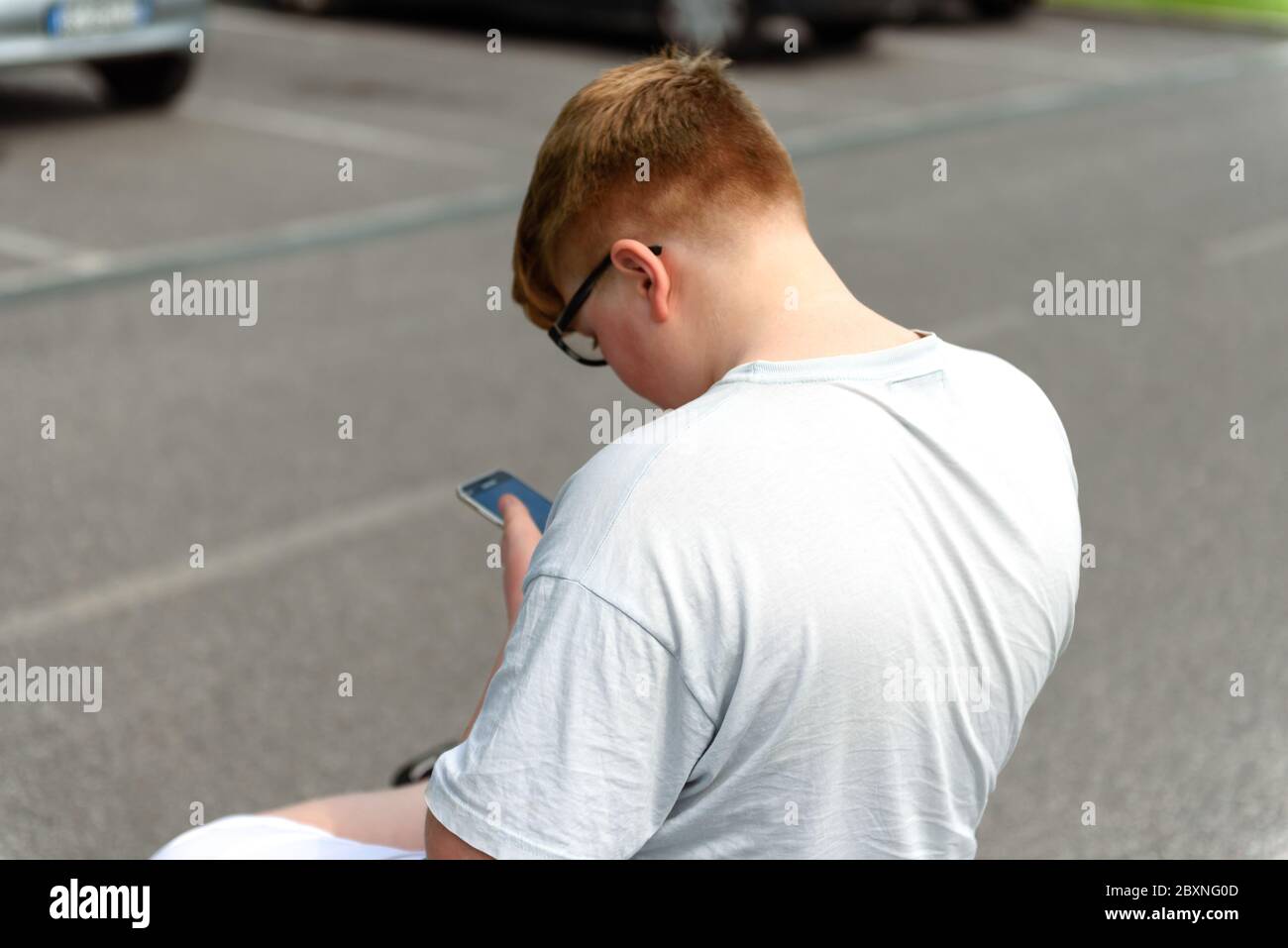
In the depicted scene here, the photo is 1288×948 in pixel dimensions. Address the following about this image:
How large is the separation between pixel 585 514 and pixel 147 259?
6.88 metres

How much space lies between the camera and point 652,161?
1.79 metres

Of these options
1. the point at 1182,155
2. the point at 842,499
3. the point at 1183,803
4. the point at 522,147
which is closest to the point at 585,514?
the point at 842,499

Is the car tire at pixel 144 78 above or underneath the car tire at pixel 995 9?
underneath

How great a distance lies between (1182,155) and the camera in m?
11.5

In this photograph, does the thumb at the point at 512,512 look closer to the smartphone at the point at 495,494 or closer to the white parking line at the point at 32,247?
the smartphone at the point at 495,494

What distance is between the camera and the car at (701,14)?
1472cm

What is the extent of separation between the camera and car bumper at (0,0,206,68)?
399 inches

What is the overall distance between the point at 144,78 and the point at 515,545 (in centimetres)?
1056

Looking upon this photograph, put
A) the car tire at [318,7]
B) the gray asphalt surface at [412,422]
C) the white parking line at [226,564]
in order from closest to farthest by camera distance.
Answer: the gray asphalt surface at [412,422]
the white parking line at [226,564]
the car tire at [318,7]

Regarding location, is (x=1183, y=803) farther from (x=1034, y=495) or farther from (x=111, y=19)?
(x=111, y=19)

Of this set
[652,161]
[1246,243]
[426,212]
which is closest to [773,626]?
[652,161]
